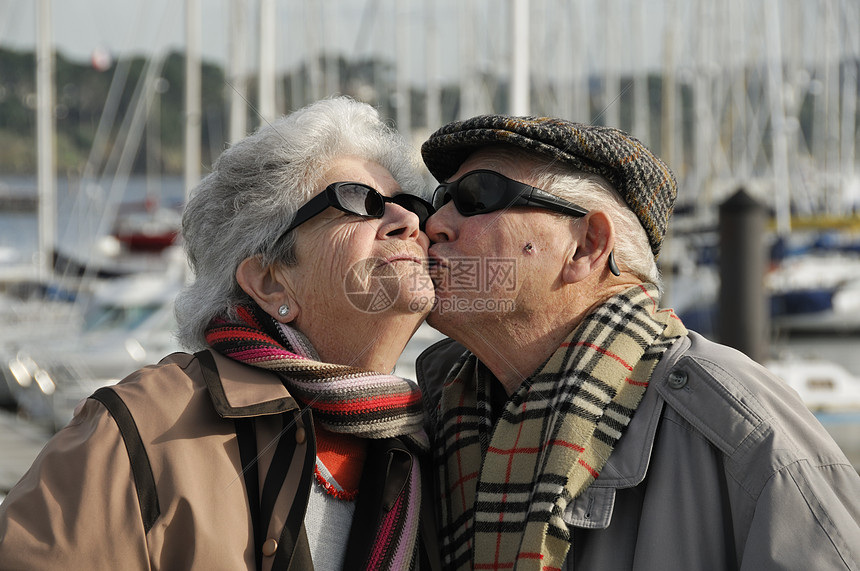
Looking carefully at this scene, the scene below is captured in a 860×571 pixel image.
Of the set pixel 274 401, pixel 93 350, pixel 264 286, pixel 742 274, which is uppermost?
pixel 264 286

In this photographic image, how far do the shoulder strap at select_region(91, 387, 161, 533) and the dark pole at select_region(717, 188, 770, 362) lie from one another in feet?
24.8

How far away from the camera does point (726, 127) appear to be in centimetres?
2091

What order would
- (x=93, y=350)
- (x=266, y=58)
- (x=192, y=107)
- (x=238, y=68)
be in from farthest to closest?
1. (x=192, y=107)
2. (x=93, y=350)
3. (x=238, y=68)
4. (x=266, y=58)

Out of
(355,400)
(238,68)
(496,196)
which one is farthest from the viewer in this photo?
(238,68)

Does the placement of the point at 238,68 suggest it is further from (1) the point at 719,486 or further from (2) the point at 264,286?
(1) the point at 719,486

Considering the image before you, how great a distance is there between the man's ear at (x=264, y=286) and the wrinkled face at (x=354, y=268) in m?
0.04

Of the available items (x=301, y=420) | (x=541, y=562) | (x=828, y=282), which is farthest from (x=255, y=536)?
(x=828, y=282)

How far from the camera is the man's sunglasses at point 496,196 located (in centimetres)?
244

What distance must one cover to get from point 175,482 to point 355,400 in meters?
0.50

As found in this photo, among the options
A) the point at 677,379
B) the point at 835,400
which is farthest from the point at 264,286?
the point at 835,400

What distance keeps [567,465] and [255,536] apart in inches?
29.4

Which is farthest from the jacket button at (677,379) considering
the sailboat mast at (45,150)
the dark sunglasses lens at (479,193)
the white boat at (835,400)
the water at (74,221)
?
the sailboat mast at (45,150)

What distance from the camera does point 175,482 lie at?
76.0 inches

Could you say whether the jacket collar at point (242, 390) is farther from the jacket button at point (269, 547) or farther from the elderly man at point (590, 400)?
the elderly man at point (590, 400)
